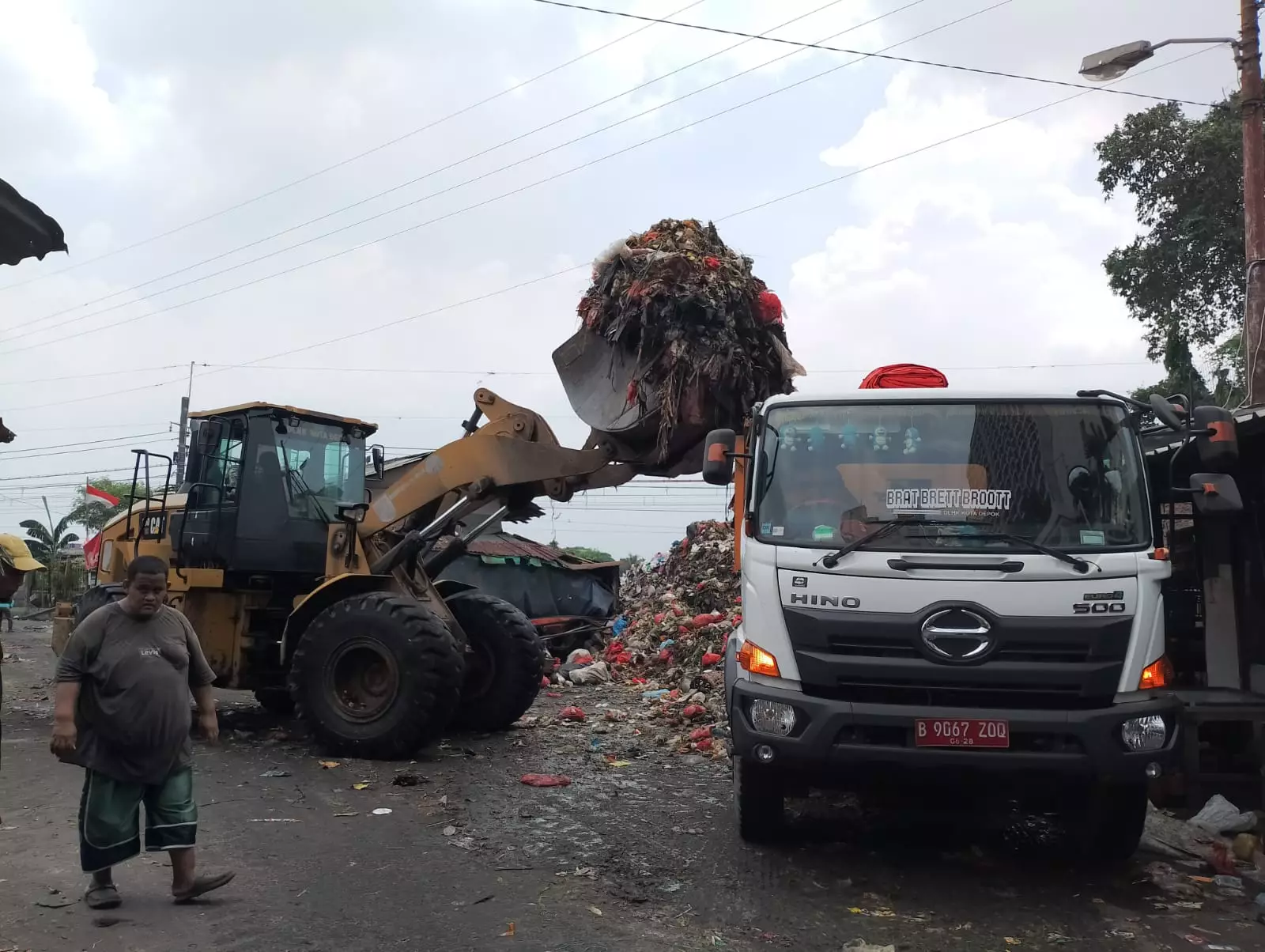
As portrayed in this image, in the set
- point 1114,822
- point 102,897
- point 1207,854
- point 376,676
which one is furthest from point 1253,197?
point 102,897

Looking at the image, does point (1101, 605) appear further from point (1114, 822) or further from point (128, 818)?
point (128, 818)

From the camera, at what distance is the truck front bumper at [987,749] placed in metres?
4.49

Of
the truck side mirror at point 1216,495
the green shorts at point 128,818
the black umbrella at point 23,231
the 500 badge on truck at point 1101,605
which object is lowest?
the green shorts at point 128,818

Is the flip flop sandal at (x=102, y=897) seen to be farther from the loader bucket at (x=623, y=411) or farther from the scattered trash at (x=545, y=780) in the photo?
the loader bucket at (x=623, y=411)

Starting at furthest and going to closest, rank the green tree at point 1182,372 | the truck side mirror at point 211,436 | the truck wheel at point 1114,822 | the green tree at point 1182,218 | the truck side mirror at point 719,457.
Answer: the green tree at point 1182,218 < the green tree at point 1182,372 < the truck side mirror at point 211,436 < the truck side mirror at point 719,457 < the truck wheel at point 1114,822

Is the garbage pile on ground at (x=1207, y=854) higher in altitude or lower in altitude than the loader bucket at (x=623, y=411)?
lower

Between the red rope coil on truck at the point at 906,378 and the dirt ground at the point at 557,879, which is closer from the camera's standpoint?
the dirt ground at the point at 557,879

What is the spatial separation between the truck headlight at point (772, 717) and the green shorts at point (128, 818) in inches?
98.4

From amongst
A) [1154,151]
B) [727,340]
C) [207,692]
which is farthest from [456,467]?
[1154,151]

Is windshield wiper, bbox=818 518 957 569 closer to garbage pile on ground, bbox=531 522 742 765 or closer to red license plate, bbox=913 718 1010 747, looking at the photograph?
red license plate, bbox=913 718 1010 747

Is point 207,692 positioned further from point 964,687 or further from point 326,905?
point 964,687

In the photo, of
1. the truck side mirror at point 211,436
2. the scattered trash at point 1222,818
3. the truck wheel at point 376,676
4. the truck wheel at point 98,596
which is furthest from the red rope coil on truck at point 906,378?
the truck wheel at point 98,596

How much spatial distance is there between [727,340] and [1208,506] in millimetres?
3125

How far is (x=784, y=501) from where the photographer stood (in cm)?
516
